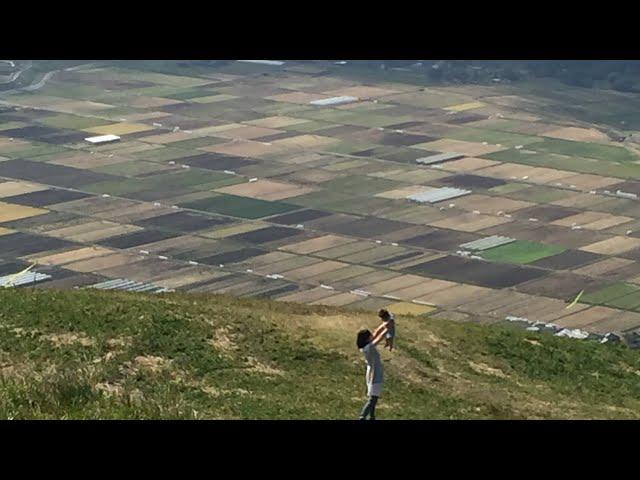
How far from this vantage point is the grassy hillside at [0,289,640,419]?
29.5 meters

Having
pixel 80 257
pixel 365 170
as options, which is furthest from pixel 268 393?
pixel 365 170

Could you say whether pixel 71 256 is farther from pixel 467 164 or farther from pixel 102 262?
pixel 467 164

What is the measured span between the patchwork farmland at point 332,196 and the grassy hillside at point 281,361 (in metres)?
46.1

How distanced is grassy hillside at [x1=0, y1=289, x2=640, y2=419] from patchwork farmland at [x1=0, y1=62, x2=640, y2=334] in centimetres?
4612

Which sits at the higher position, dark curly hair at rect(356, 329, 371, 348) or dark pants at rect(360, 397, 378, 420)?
dark curly hair at rect(356, 329, 371, 348)

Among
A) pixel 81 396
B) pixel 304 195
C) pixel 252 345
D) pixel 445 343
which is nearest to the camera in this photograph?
pixel 81 396

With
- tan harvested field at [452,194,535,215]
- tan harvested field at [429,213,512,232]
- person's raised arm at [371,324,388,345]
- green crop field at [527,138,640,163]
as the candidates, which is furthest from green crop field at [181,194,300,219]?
person's raised arm at [371,324,388,345]

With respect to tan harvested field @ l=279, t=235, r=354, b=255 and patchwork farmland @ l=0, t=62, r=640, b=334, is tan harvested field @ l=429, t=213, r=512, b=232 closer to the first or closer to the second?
patchwork farmland @ l=0, t=62, r=640, b=334

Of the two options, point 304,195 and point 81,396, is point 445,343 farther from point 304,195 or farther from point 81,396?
point 304,195

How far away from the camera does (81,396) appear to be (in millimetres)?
22578

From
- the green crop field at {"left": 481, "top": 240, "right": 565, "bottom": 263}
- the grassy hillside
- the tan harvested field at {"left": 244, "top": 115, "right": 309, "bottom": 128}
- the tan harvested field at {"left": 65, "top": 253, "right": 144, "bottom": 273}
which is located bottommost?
the green crop field at {"left": 481, "top": 240, "right": 565, "bottom": 263}
